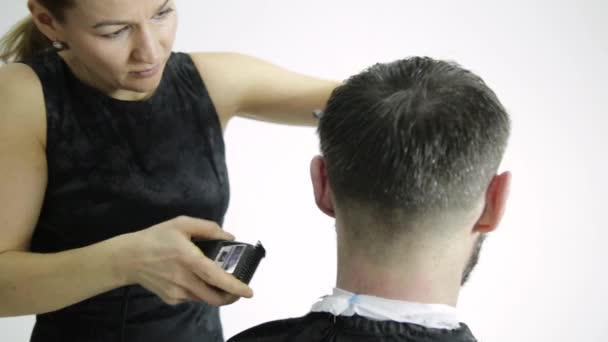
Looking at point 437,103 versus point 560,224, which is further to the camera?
point 560,224

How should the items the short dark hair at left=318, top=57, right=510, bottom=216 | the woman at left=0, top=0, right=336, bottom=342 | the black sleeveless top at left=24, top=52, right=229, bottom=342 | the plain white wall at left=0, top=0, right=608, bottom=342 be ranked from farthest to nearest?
1. the plain white wall at left=0, top=0, right=608, bottom=342
2. the black sleeveless top at left=24, top=52, right=229, bottom=342
3. the woman at left=0, top=0, right=336, bottom=342
4. the short dark hair at left=318, top=57, right=510, bottom=216

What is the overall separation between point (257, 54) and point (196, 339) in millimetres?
1202

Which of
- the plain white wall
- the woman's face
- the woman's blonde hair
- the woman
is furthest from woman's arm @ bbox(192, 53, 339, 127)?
the plain white wall

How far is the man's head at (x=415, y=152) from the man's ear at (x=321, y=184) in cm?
3

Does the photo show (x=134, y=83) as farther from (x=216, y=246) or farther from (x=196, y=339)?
(x=196, y=339)

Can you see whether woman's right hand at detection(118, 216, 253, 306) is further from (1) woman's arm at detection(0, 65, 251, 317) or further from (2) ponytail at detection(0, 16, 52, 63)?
(2) ponytail at detection(0, 16, 52, 63)

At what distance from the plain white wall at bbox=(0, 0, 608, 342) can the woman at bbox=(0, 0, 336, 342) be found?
0.94m

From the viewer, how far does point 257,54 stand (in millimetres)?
2287

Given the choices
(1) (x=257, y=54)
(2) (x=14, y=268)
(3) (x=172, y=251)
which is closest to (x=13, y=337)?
(1) (x=257, y=54)

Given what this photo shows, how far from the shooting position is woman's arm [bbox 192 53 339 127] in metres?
1.27

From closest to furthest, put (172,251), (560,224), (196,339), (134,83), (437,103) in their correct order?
(437,103)
(172,251)
(134,83)
(196,339)
(560,224)

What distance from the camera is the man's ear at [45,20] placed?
103 centimetres

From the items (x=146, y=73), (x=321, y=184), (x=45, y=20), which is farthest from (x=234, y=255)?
(x=45, y=20)

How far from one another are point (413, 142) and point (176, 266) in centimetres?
39
